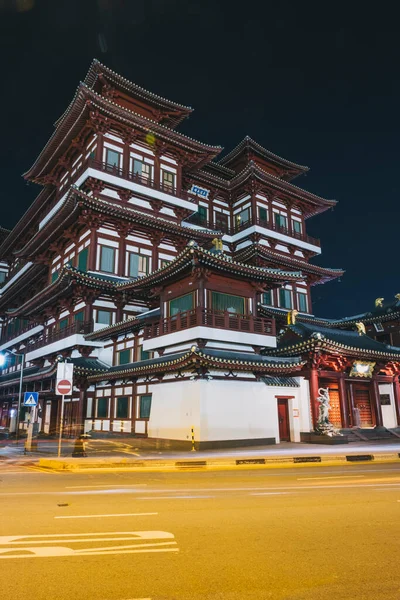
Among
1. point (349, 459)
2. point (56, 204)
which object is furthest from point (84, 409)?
point (56, 204)

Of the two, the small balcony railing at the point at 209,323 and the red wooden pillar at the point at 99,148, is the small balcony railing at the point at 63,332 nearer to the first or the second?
the small balcony railing at the point at 209,323

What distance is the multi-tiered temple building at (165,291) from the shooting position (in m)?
23.6

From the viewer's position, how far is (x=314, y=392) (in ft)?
82.8

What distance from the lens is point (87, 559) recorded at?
17.5 ft

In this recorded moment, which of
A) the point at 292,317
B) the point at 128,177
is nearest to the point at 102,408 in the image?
the point at 292,317

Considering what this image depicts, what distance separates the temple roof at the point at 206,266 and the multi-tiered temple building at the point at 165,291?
0.10m

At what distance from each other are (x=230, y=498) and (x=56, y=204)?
38.3 metres

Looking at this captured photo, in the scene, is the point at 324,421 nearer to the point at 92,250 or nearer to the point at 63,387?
the point at 63,387

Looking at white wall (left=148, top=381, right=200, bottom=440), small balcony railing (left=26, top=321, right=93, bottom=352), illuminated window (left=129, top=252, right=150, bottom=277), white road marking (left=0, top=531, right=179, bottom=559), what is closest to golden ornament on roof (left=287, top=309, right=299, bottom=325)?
white wall (left=148, top=381, right=200, bottom=440)

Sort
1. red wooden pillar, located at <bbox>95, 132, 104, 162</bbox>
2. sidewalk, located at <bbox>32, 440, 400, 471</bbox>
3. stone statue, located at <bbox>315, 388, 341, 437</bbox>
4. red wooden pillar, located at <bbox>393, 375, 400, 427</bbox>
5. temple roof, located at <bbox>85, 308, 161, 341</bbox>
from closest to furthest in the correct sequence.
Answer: sidewalk, located at <bbox>32, 440, 400, 471</bbox>
stone statue, located at <bbox>315, 388, 341, 437</bbox>
temple roof, located at <bbox>85, 308, 161, 341</bbox>
red wooden pillar, located at <bbox>393, 375, 400, 427</bbox>
red wooden pillar, located at <bbox>95, 132, 104, 162</bbox>

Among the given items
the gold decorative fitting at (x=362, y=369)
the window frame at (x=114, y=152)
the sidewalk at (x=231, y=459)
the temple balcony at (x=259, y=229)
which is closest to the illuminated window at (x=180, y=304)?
the sidewalk at (x=231, y=459)

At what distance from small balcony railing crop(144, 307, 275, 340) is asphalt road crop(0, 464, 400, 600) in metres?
13.0

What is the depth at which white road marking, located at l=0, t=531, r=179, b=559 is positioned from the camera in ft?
18.3

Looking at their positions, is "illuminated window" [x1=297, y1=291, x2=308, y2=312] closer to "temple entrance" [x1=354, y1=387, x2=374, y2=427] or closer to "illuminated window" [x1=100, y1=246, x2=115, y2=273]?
"temple entrance" [x1=354, y1=387, x2=374, y2=427]
